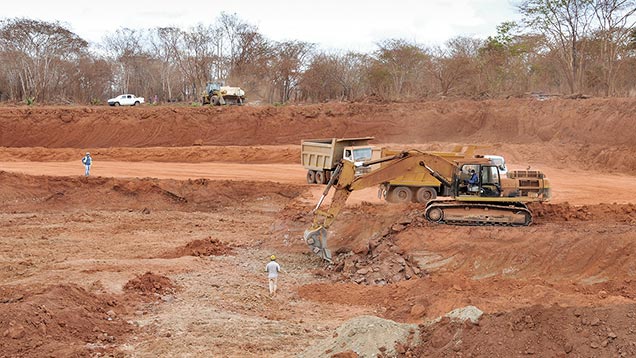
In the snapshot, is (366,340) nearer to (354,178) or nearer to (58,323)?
(58,323)

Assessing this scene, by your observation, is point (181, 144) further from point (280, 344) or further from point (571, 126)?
point (280, 344)

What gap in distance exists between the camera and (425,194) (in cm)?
2130

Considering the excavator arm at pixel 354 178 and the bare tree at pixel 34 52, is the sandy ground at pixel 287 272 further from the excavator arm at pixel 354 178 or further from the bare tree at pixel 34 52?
the bare tree at pixel 34 52

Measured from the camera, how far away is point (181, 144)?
43375mm

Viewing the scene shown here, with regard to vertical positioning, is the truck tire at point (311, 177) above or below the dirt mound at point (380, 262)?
above

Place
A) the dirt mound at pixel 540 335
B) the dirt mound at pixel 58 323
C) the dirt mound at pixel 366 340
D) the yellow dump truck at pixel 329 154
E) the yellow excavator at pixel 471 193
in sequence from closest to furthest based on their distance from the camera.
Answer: the dirt mound at pixel 540 335, the dirt mound at pixel 366 340, the dirt mound at pixel 58 323, the yellow excavator at pixel 471 193, the yellow dump truck at pixel 329 154

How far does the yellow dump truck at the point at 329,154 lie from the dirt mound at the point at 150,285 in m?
13.5

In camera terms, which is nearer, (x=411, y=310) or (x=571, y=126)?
(x=411, y=310)

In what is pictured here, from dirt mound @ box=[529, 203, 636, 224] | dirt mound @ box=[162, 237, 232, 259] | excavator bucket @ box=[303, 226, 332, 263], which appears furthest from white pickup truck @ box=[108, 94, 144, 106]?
dirt mound @ box=[529, 203, 636, 224]

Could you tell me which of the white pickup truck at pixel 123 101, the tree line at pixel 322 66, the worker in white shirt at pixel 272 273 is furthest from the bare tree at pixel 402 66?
the worker in white shirt at pixel 272 273

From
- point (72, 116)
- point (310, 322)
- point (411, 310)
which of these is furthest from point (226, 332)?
point (72, 116)

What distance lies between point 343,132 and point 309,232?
87.6ft

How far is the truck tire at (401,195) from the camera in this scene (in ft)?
71.2

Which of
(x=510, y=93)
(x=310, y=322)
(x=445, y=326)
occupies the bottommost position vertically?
(x=310, y=322)
